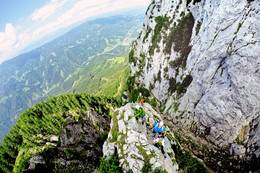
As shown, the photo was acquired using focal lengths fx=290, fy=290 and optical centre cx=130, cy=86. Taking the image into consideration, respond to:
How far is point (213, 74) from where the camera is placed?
66.6m

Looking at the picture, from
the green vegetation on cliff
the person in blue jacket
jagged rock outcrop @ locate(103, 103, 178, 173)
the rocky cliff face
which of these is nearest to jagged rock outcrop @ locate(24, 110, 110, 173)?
the green vegetation on cliff

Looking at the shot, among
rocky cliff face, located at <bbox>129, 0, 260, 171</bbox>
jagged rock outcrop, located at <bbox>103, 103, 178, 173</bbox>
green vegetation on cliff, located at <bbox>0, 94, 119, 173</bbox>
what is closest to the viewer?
jagged rock outcrop, located at <bbox>103, 103, 178, 173</bbox>

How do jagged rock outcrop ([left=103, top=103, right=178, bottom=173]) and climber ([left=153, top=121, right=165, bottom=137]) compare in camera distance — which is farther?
climber ([left=153, top=121, right=165, bottom=137])

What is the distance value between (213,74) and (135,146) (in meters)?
33.9

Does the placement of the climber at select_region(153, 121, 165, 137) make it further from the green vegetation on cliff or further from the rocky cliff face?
the green vegetation on cliff

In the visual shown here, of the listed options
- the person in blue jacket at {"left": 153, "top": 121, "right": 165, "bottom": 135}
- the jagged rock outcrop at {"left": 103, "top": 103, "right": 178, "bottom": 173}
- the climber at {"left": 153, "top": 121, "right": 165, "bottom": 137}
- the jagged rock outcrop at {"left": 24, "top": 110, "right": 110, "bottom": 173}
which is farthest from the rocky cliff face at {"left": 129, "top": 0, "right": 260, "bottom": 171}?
the climber at {"left": 153, "top": 121, "right": 165, "bottom": 137}

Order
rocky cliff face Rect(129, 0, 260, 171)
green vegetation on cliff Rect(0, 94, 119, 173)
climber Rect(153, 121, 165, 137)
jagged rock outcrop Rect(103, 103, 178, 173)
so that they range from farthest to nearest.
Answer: green vegetation on cliff Rect(0, 94, 119, 173) < rocky cliff face Rect(129, 0, 260, 171) < climber Rect(153, 121, 165, 137) < jagged rock outcrop Rect(103, 103, 178, 173)

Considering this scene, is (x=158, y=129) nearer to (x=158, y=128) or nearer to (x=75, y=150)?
(x=158, y=128)

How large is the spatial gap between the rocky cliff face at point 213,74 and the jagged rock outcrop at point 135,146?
A: 1884 cm

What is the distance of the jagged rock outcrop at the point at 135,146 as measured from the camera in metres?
38.6

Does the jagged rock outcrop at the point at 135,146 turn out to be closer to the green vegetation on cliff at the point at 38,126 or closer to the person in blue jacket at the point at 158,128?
the person in blue jacket at the point at 158,128

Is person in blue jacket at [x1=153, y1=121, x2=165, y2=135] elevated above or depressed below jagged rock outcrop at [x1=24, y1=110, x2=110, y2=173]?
above

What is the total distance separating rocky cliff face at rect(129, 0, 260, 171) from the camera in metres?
57.4

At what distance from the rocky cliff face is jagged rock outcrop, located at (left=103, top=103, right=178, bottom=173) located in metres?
18.8
